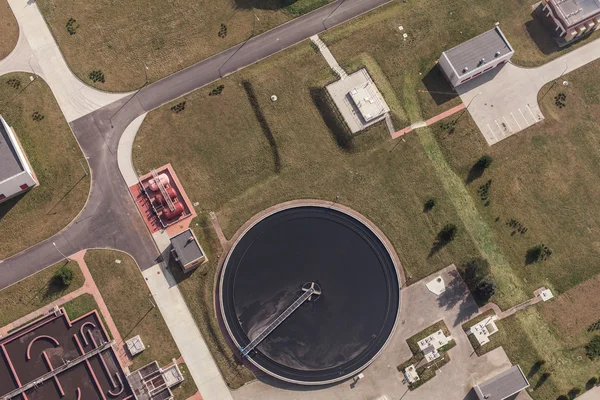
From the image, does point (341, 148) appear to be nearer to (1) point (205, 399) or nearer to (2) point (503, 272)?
(2) point (503, 272)

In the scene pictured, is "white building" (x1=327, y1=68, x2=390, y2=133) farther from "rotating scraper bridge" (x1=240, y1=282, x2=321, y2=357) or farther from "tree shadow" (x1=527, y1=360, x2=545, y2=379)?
"tree shadow" (x1=527, y1=360, x2=545, y2=379)

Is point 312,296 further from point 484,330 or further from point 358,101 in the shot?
point 358,101

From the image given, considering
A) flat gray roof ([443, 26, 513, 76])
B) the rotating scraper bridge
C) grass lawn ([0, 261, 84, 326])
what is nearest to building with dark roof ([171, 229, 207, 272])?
the rotating scraper bridge

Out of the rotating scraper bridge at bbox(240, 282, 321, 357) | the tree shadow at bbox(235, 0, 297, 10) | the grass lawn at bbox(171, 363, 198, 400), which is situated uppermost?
the tree shadow at bbox(235, 0, 297, 10)

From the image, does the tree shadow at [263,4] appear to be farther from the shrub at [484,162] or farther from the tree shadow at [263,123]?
the shrub at [484,162]

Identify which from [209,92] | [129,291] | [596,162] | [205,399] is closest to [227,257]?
[129,291]

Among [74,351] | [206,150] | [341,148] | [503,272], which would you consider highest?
[206,150]
